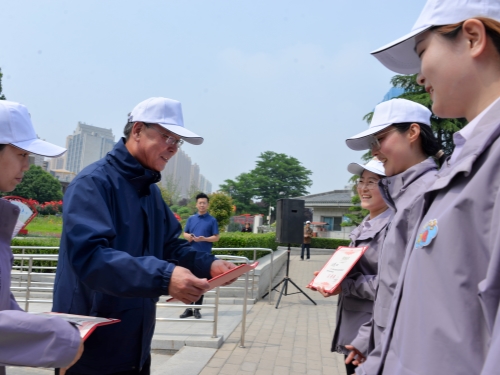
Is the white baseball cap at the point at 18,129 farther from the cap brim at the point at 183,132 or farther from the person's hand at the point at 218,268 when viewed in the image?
the person's hand at the point at 218,268

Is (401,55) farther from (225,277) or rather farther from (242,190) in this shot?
(242,190)

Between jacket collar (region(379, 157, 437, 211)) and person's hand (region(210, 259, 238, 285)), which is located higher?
jacket collar (region(379, 157, 437, 211))

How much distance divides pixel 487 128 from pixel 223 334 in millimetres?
5691

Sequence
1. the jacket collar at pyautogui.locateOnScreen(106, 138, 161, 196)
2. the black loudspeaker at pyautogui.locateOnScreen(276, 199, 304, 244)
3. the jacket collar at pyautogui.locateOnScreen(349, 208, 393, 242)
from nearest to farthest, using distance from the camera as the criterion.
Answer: the jacket collar at pyautogui.locateOnScreen(106, 138, 161, 196) < the jacket collar at pyautogui.locateOnScreen(349, 208, 393, 242) < the black loudspeaker at pyautogui.locateOnScreen(276, 199, 304, 244)

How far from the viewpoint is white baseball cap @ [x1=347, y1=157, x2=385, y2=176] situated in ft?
9.17

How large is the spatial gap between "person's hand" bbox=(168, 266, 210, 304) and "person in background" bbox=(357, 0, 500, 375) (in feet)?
2.77

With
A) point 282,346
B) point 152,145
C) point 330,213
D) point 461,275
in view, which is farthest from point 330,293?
point 330,213

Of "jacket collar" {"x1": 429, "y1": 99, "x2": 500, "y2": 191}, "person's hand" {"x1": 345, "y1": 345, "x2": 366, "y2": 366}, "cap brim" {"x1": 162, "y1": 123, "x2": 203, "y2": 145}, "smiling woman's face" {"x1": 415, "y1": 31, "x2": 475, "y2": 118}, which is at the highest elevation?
"cap brim" {"x1": 162, "y1": 123, "x2": 203, "y2": 145}

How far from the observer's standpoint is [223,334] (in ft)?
19.9

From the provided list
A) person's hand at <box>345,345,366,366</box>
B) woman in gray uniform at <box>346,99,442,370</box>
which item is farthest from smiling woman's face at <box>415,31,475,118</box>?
person's hand at <box>345,345,366,366</box>

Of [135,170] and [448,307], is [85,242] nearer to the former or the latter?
[135,170]

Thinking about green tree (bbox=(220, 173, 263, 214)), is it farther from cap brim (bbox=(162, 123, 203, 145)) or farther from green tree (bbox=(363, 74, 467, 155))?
cap brim (bbox=(162, 123, 203, 145))

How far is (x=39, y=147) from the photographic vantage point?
1.92 meters

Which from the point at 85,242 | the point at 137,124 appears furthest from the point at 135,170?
the point at 85,242
